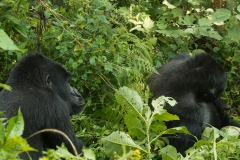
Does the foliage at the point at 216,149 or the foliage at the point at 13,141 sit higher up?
the foliage at the point at 13,141

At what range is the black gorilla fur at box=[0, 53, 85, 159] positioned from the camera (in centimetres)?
381

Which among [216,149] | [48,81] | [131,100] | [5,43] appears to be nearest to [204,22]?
[131,100]

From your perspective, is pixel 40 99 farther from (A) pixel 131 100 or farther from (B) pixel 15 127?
(B) pixel 15 127

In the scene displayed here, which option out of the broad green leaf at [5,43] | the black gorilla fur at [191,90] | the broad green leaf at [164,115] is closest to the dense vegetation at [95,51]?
the black gorilla fur at [191,90]

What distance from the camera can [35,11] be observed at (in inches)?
209

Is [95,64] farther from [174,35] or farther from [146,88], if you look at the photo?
[174,35]

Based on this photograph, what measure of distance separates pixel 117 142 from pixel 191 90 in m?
1.43

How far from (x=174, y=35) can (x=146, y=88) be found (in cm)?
113

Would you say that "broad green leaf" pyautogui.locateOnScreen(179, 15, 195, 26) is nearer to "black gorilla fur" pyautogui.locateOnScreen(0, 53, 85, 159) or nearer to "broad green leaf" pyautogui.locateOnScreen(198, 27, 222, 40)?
"broad green leaf" pyautogui.locateOnScreen(198, 27, 222, 40)

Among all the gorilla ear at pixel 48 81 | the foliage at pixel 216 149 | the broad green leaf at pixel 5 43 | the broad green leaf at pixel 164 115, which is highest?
the broad green leaf at pixel 5 43

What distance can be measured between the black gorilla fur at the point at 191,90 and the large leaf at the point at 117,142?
107 centimetres

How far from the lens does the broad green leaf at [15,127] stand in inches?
93.7

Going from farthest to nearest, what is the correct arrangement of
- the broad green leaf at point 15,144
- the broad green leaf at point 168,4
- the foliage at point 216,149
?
the broad green leaf at point 168,4 < the foliage at point 216,149 < the broad green leaf at point 15,144

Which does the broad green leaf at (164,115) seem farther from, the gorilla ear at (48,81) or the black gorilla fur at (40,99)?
the gorilla ear at (48,81)
